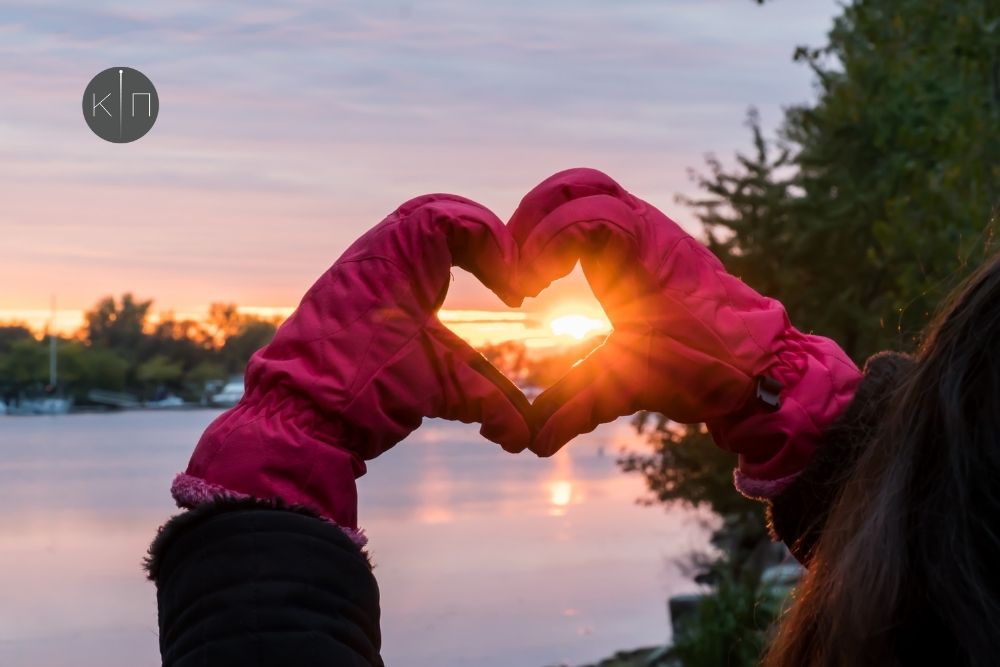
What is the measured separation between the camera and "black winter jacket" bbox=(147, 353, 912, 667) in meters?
0.80

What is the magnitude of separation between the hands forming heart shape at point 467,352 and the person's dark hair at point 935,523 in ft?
0.58

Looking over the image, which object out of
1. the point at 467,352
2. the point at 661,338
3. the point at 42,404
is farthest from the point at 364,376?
the point at 42,404

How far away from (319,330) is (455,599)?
711 inches

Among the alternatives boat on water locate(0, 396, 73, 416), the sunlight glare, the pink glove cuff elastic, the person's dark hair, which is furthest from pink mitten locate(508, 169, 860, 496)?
boat on water locate(0, 396, 73, 416)

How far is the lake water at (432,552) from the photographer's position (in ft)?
51.8

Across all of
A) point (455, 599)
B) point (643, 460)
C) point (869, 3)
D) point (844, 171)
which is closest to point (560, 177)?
point (869, 3)

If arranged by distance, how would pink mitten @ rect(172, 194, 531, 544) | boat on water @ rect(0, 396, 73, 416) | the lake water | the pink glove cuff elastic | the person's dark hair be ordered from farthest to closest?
boat on water @ rect(0, 396, 73, 416) → the lake water → the pink glove cuff elastic → pink mitten @ rect(172, 194, 531, 544) → the person's dark hair

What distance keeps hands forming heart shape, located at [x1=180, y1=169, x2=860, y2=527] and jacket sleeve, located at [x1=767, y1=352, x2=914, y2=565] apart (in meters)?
0.08

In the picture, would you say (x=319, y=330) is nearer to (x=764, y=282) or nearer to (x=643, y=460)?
(x=764, y=282)

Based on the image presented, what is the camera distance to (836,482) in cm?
106

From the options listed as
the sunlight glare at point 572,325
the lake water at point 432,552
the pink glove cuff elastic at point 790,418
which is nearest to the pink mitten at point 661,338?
the pink glove cuff elastic at point 790,418

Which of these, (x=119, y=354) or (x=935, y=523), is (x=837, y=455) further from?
(x=119, y=354)

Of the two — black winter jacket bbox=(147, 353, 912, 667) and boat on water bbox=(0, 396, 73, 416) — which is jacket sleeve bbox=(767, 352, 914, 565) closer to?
black winter jacket bbox=(147, 353, 912, 667)

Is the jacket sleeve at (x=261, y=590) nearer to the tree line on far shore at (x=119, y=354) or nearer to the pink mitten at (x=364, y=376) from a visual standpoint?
the pink mitten at (x=364, y=376)
